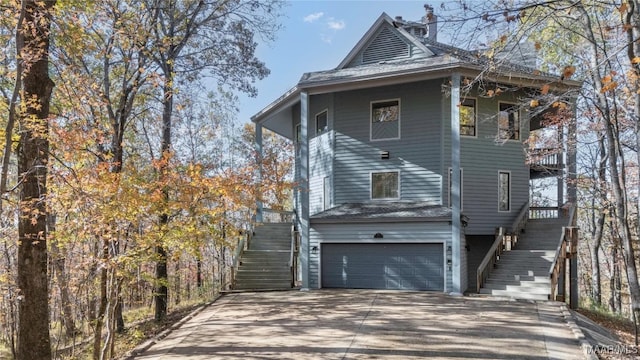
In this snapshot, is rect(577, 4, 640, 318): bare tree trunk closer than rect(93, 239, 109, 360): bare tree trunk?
No

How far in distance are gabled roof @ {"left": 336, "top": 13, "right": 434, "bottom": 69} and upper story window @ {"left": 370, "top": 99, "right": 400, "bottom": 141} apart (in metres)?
2.16

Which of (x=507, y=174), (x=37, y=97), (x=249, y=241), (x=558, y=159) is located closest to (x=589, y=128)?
(x=558, y=159)

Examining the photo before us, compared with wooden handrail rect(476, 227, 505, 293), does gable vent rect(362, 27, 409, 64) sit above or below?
above

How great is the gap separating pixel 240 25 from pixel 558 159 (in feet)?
41.5

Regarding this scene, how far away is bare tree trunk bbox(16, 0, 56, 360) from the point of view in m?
Result: 6.77

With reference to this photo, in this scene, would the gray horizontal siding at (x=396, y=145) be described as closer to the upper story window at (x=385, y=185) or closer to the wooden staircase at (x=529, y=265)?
the upper story window at (x=385, y=185)

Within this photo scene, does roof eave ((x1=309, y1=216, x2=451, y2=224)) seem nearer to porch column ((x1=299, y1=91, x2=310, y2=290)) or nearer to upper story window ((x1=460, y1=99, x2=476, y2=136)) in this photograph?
porch column ((x1=299, y1=91, x2=310, y2=290))

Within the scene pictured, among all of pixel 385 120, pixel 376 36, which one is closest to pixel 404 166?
pixel 385 120

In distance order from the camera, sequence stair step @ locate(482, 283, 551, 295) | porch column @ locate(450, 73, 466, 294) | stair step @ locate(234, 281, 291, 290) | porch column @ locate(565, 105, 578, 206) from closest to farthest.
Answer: stair step @ locate(482, 283, 551, 295)
porch column @ locate(450, 73, 466, 294)
stair step @ locate(234, 281, 291, 290)
porch column @ locate(565, 105, 578, 206)

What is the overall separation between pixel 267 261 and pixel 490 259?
23.9 feet

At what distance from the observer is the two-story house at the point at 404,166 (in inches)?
527

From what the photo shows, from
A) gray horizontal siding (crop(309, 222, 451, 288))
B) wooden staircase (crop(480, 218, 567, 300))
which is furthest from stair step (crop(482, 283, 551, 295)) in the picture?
gray horizontal siding (crop(309, 222, 451, 288))

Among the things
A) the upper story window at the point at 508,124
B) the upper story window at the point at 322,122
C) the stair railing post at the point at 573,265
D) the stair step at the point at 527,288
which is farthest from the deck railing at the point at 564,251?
the upper story window at the point at 322,122

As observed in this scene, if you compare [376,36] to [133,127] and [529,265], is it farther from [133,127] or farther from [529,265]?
[133,127]
